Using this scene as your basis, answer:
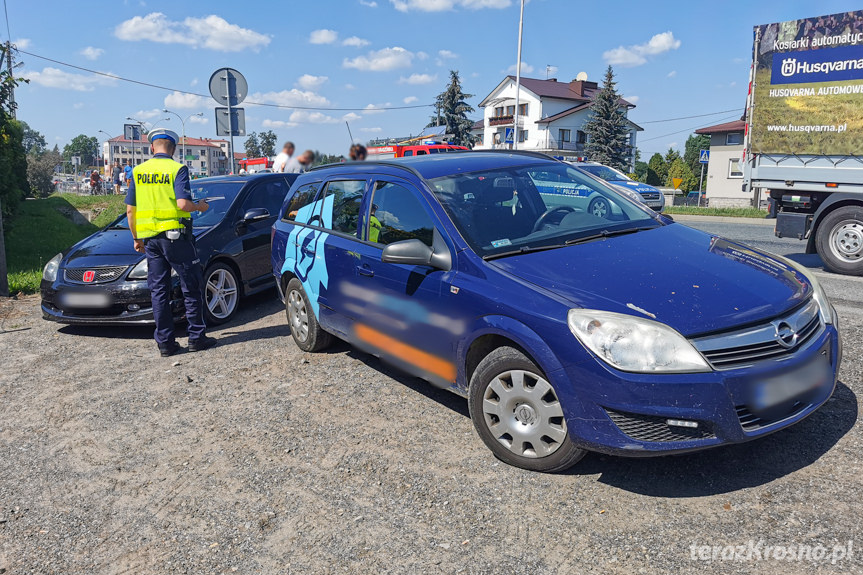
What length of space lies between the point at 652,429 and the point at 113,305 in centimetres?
572

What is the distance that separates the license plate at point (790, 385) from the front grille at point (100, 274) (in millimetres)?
6091

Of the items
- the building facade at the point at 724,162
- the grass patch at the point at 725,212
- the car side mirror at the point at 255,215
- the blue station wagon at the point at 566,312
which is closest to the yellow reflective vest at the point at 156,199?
the car side mirror at the point at 255,215

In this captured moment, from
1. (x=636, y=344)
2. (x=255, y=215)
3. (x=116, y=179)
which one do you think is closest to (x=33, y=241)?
(x=255, y=215)

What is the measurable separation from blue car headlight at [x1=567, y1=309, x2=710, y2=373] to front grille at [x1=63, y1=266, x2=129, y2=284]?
5414mm

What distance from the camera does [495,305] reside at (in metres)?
3.46

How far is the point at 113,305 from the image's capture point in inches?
263

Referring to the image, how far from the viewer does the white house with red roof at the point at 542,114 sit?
6606 centimetres

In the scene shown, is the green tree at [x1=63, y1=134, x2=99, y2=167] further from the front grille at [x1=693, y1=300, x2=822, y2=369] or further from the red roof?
the front grille at [x1=693, y1=300, x2=822, y2=369]

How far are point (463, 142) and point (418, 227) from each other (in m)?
58.0

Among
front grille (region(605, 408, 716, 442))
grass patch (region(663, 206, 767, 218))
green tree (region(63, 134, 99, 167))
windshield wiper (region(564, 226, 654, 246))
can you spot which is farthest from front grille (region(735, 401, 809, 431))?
green tree (region(63, 134, 99, 167))

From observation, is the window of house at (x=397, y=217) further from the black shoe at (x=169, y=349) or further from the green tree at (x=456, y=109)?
the green tree at (x=456, y=109)

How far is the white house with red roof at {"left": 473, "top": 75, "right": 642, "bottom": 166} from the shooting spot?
6606 centimetres

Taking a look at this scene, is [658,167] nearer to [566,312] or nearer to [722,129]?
[722,129]

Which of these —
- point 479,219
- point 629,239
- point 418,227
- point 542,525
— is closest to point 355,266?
point 418,227
